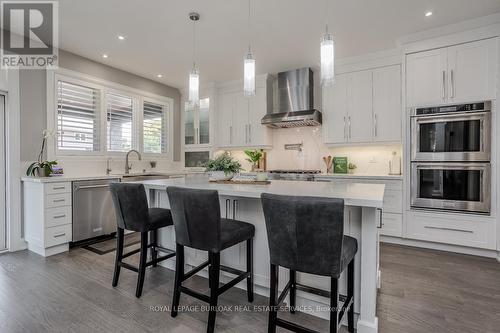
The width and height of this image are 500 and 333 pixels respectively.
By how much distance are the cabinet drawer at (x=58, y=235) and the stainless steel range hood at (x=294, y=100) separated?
133 inches

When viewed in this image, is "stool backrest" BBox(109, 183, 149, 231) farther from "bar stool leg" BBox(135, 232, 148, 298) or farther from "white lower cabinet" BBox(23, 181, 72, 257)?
"white lower cabinet" BBox(23, 181, 72, 257)

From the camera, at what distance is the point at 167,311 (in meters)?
2.01

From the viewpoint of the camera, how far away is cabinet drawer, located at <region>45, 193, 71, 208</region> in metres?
3.17

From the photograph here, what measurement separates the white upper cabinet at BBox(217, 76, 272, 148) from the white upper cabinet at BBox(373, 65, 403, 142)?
1.87 meters

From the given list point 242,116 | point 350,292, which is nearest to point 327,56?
point 350,292

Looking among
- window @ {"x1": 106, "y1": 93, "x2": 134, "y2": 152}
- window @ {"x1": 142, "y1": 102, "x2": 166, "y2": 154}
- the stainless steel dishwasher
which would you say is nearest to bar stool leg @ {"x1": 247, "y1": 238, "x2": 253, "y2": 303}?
the stainless steel dishwasher

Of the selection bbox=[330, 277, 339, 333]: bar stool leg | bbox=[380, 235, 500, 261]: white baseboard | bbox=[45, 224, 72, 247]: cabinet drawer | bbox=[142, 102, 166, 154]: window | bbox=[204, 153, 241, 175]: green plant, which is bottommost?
bbox=[380, 235, 500, 261]: white baseboard

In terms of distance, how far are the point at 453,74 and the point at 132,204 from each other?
4.00 m

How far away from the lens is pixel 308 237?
1.37 m

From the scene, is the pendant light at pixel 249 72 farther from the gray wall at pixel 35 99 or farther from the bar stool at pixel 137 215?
the gray wall at pixel 35 99

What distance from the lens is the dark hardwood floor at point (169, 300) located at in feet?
6.01

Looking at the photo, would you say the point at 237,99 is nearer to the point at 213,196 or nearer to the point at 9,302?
the point at 213,196

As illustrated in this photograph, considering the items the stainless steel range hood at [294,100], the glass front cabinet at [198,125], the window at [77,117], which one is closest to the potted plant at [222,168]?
the stainless steel range hood at [294,100]

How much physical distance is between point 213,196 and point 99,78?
3.79 meters
